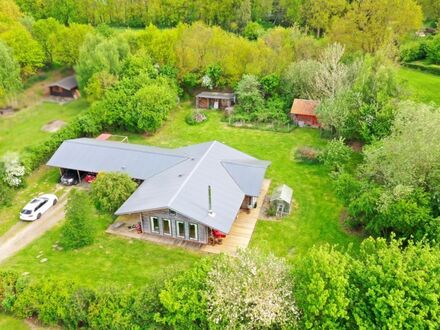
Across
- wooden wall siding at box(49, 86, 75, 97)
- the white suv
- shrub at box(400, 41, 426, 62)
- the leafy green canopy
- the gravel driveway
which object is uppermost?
shrub at box(400, 41, 426, 62)

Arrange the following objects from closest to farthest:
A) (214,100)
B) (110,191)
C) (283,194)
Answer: (110,191), (283,194), (214,100)

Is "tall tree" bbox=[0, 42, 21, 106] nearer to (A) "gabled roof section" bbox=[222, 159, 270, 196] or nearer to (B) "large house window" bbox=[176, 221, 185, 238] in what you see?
(A) "gabled roof section" bbox=[222, 159, 270, 196]

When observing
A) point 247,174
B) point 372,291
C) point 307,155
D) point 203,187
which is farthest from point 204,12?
point 372,291

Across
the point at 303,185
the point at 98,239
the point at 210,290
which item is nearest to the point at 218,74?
the point at 303,185

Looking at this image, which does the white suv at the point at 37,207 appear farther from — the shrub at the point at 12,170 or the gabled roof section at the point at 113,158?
the gabled roof section at the point at 113,158

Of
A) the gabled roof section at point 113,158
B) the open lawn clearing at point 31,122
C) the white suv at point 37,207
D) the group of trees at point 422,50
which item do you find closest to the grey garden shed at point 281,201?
the gabled roof section at point 113,158

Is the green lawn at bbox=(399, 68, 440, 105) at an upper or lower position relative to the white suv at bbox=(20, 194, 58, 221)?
upper

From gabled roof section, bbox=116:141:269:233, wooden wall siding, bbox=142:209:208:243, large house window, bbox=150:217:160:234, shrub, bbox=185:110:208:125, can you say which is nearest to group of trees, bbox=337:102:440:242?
gabled roof section, bbox=116:141:269:233

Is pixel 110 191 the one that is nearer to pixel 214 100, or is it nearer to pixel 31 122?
pixel 31 122
